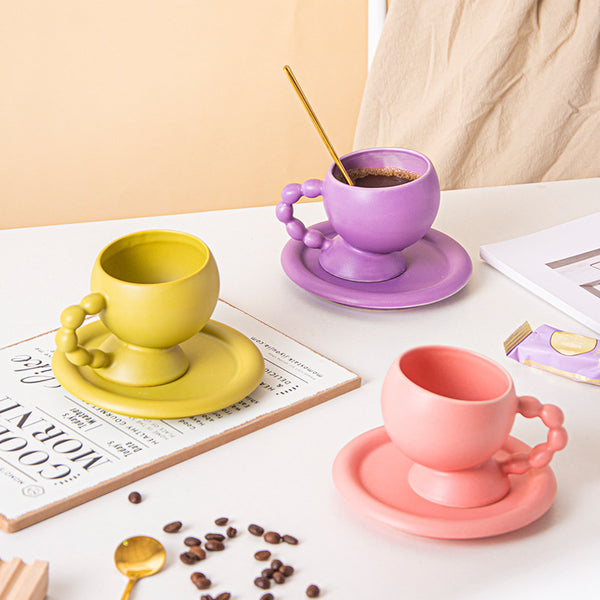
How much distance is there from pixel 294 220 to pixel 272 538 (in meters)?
0.44

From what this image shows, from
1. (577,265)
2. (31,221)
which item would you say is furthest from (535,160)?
(31,221)

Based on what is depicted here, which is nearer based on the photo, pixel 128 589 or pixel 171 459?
pixel 128 589

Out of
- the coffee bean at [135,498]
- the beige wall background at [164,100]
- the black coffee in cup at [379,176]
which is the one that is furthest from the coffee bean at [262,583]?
the beige wall background at [164,100]

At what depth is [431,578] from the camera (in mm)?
478

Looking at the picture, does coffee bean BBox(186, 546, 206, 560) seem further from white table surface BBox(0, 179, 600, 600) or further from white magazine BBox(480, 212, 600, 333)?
white magazine BBox(480, 212, 600, 333)

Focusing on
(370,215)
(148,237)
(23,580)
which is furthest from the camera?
(370,215)

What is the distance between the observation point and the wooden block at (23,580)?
0.44 m

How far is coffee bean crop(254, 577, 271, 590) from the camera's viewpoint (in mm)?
467

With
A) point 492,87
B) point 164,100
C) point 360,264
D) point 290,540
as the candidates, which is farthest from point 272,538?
point 164,100

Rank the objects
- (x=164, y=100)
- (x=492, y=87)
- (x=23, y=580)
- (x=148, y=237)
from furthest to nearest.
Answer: (x=164, y=100) → (x=492, y=87) → (x=148, y=237) → (x=23, y=580)

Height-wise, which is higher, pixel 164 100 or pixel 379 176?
pixel 379 176

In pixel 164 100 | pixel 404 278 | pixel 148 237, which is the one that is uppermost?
pixel 148 237

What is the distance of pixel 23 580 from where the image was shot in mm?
449

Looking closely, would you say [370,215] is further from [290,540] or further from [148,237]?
[290,540]
